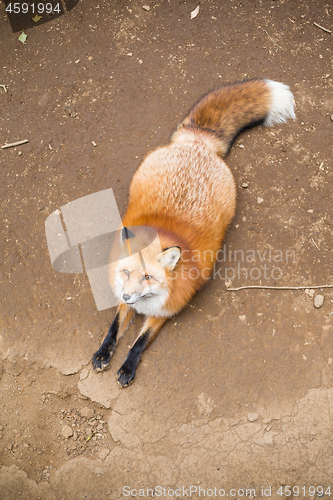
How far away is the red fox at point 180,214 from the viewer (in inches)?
107

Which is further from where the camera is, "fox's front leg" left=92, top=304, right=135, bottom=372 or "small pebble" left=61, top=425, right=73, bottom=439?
"fox's front leg" left=92, top=304, right=135, bottom=372

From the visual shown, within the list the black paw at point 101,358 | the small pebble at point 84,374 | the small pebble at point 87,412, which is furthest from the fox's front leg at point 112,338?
the small pebble at point 87,412

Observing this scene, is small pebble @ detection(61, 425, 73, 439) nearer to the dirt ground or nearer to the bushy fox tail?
the dirt ground

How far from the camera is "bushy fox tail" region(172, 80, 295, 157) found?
3.64m

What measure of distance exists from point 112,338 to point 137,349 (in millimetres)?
266

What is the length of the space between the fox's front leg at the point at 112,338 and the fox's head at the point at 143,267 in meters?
0.46

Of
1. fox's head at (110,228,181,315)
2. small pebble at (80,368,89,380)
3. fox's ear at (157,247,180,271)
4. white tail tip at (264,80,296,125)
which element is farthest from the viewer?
white tail tip at (264,80,296,125)

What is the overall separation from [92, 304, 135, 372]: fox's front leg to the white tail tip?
2.77 m

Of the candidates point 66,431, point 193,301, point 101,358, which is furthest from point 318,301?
point 66,431

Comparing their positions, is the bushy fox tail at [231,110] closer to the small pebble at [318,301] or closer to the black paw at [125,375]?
the small pebble at [318,301]

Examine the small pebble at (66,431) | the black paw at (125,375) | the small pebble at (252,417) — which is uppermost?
the black paw at (125,375)

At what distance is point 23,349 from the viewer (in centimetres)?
318

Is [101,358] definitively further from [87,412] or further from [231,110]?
[231,110]

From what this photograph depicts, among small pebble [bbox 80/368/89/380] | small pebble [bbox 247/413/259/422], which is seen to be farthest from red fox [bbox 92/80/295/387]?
small pebble [bbox 247/413/259/422]
